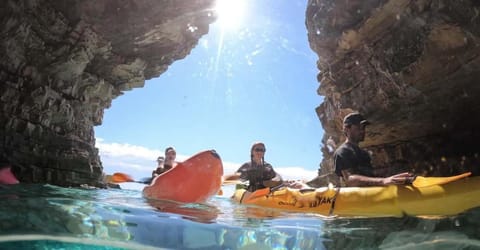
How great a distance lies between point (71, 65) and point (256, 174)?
9.94m

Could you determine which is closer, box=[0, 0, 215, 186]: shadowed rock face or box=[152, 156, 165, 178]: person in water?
box=[152, 156, 165, 178]: person in water

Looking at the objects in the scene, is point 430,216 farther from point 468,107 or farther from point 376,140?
point 376,140

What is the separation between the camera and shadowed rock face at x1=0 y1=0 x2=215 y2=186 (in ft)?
40.5

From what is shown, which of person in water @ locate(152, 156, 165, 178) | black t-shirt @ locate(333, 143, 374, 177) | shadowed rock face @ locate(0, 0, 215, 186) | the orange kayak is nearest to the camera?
black t-shirt @ locate(333, 143, 374, 177)

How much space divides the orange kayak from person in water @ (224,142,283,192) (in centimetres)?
213

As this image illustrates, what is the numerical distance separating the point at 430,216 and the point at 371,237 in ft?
4.23

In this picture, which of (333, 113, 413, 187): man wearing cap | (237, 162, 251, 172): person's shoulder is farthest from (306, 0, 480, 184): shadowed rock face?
(237, 162, 251, 172): person's shoulder

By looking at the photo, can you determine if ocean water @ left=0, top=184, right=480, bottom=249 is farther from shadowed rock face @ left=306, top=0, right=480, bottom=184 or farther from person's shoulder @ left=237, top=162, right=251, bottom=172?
shadowed rock face @ left=306, top=0, right=480, bottom=184

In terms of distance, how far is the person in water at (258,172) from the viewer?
8539mm

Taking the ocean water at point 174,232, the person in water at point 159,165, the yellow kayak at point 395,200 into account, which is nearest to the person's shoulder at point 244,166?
the yellow kayak at point 395,200

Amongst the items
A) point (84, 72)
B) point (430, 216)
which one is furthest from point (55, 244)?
point (84, 72)

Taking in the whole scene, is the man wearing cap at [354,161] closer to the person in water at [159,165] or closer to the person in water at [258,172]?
the person in water at [258,172]

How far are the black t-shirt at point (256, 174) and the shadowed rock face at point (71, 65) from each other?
313 inches

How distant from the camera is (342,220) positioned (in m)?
5.10
